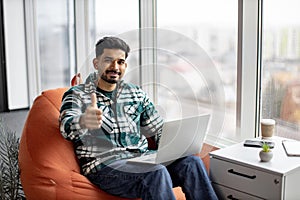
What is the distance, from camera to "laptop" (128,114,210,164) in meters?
1.89

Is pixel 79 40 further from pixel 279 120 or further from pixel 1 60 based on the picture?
pixel 279 120

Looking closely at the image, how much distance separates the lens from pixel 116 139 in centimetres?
211

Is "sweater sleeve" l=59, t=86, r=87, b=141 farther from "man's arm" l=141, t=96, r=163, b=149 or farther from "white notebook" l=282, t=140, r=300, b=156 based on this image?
"white notebook" l=282, t=140, r=300, b=156

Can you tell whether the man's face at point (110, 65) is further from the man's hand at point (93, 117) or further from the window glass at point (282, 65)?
the window glass at point (282, 65)

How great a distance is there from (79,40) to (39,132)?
8.24 ft

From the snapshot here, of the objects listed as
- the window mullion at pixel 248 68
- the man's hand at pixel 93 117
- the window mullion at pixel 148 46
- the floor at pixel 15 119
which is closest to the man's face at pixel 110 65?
the man's hand at pixel 93 117

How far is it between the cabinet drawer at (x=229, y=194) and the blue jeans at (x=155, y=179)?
9 cm

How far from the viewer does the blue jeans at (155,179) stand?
1877 mm

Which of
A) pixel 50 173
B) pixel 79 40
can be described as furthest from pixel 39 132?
pixel 79 40

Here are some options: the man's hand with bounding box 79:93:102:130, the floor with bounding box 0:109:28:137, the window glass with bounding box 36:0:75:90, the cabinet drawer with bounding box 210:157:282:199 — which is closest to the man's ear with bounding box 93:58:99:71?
the man's hand with bounding box 79:93:102:130

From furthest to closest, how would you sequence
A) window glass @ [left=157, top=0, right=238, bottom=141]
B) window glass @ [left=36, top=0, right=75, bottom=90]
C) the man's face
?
window glass @ [left=36, top=0, right=75, bottom=90] < window glass @ [left=157, top=0, right=238, bottom=141] < the man's face

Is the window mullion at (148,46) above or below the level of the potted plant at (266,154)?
above

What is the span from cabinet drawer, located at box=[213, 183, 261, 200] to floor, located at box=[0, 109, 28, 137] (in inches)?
111

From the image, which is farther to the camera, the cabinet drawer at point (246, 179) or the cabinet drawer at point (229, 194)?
the cabinet drawer at point (229, 194)
